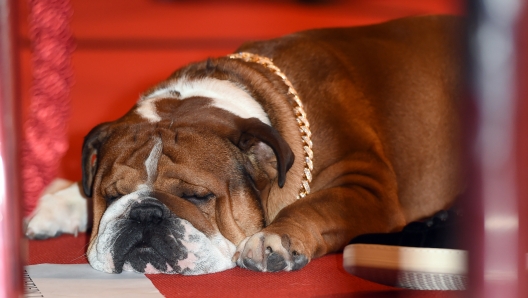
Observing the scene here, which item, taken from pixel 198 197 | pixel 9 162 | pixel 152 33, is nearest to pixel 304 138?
pixel 198 197

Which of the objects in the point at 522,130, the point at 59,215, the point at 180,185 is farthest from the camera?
the point at 59,215

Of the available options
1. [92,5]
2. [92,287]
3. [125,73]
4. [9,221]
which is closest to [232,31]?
[125,73]

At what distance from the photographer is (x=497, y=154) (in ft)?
1.45

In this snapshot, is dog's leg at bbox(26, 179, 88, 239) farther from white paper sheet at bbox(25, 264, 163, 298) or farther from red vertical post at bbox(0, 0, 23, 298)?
red vertical post at bbox(0, 0, 23, 298)

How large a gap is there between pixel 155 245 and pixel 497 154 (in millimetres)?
1565

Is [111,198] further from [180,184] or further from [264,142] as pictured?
[264,142]

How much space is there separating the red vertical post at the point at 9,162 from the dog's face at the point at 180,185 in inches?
55.5

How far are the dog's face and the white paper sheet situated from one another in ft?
0.17

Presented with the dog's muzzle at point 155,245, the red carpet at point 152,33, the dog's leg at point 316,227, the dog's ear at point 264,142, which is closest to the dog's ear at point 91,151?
the dog's muzzle at point 155,245

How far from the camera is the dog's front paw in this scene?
1860 millimetres

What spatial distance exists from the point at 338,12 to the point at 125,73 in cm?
209

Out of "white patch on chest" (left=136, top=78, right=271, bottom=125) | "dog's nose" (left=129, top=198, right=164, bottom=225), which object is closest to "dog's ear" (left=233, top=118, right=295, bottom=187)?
"white patch on chest" (left=136, top=78, right=271, bottom=125)

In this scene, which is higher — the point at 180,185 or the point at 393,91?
the point at 393,91

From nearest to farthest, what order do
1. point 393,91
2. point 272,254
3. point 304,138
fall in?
1. point 272,254
2. point 304,138
3. point 393,91
